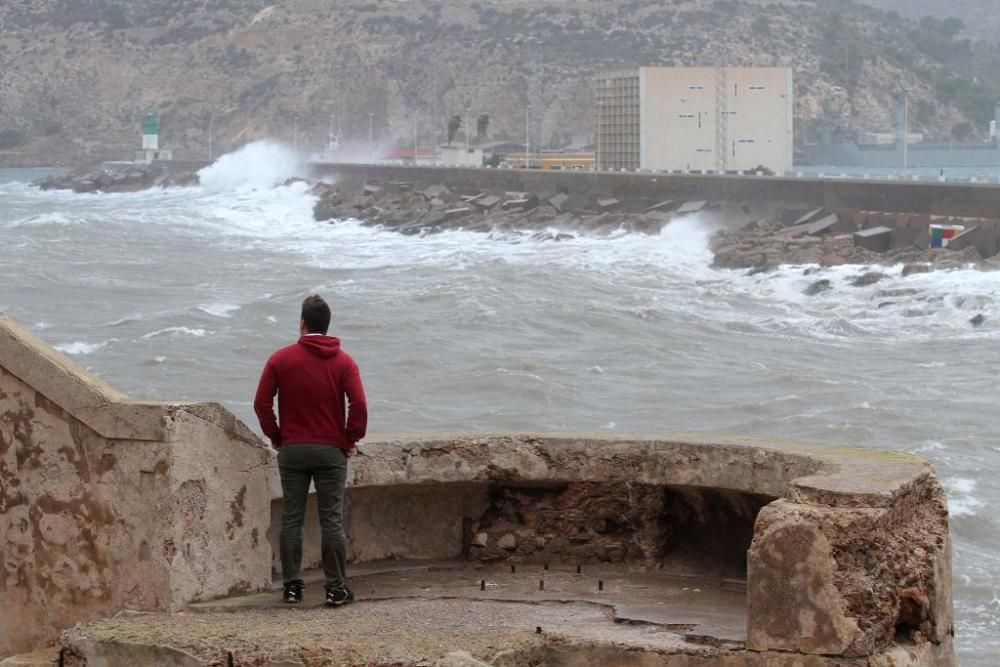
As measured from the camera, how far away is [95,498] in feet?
16.8

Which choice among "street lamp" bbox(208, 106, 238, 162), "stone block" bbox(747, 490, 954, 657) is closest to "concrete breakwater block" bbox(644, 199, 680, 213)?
"stone block" bbox(747, 490, 954, 657)

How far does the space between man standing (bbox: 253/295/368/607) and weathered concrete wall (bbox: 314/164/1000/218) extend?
104 ft

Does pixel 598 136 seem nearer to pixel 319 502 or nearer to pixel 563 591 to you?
pixel 563 591

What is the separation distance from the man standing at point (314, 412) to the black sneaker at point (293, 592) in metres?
0.09

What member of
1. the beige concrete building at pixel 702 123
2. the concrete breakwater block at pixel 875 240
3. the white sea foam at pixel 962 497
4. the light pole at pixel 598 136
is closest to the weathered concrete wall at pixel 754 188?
the concrete breakwater block at pixel 875 240

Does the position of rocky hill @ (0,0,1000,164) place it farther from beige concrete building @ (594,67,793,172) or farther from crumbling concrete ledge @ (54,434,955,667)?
crumbling concrete ledge @ (54,434,955,667)

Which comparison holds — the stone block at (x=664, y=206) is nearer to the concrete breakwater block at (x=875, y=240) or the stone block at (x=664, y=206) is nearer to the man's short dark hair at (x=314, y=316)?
the concrete breakwater block at (x=875, y=240)

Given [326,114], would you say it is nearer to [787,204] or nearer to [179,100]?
[179,100]

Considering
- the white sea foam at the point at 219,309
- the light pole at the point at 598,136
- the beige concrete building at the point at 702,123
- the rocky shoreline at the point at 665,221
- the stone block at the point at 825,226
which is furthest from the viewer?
the light pole at the point at 598,136

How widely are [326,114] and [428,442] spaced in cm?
12706

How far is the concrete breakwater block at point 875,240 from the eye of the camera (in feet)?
115

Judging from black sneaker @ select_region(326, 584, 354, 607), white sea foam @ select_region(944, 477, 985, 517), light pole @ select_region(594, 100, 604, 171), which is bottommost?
white sea foam @ select_region(944, 477, 985, 517)

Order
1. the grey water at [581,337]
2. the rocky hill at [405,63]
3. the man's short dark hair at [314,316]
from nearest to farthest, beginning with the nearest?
1. the man's short dark hair at [314,316]
2. the grey water at [581,337]
3. the rocky hill at [405,63]

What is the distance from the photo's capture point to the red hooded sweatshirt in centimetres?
514
